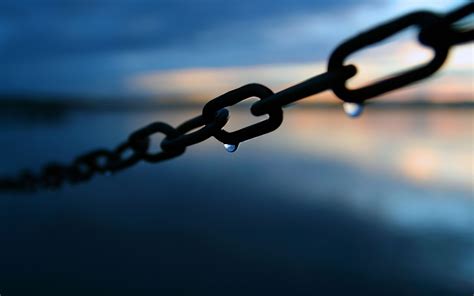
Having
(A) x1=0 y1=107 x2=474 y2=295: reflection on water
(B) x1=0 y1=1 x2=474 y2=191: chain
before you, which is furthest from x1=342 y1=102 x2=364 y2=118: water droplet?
(A) x1=0 y1=107 x2=474 y2=295: reflection on water

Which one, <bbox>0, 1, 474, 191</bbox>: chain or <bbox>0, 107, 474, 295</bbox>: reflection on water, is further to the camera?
<bbox>0, 107, 474, 295</bbox>: reflection on water

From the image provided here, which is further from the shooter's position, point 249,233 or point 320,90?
point 249,233

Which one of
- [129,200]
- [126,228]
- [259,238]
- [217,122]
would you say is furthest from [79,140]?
[217,122]

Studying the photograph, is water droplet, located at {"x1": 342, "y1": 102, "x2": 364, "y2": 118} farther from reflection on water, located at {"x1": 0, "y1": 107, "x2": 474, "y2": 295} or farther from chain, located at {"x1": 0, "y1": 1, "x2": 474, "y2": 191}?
reflection on water, located at {"x1": 0, "y1": 107, "x2": 474, "y2": 295}

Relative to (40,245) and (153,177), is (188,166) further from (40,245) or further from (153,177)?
(40,245)

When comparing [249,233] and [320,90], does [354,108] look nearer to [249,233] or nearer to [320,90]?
[320,90]

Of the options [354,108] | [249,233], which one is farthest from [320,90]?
[249,233]

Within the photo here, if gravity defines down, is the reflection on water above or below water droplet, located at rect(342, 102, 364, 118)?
above

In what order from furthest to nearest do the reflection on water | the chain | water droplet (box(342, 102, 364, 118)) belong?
the reflection on water → water droplet (box(342, 102, 364, 118)) → the chain

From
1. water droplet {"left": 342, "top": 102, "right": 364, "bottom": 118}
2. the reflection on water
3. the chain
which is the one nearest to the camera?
the chain
